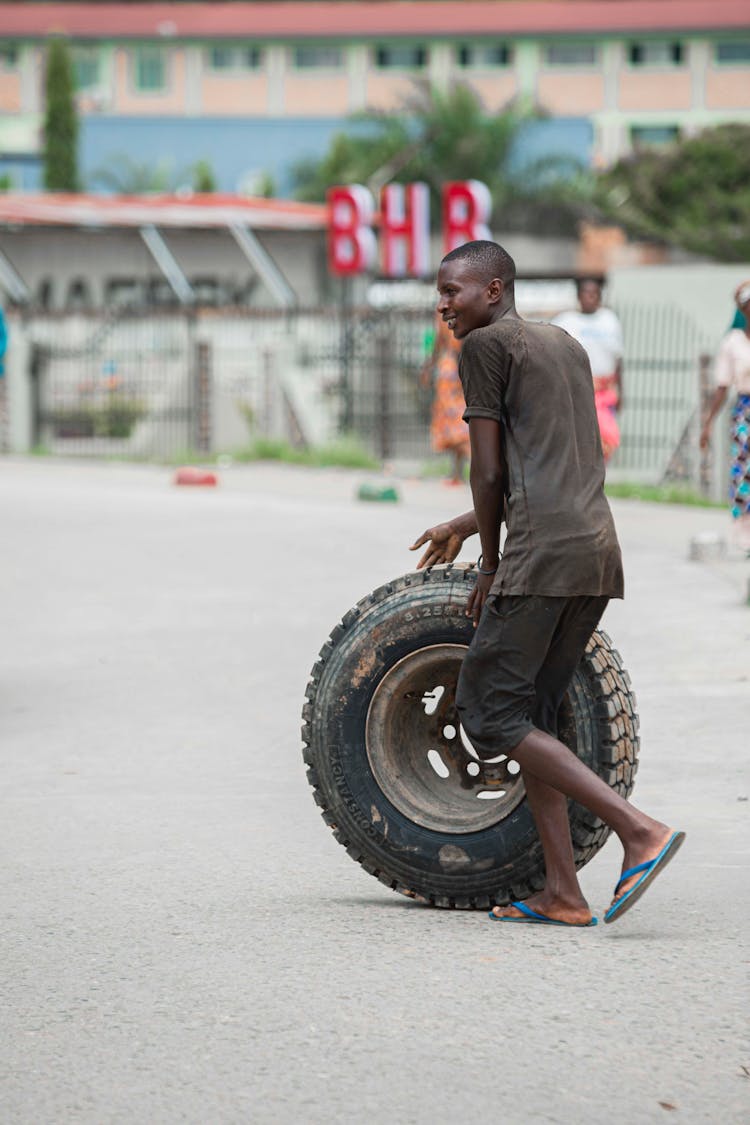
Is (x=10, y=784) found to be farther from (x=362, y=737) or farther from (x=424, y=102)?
(x=424, y=102)

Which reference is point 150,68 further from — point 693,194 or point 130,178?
point 693,194

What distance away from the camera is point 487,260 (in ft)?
17.0

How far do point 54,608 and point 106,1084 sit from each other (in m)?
8.09

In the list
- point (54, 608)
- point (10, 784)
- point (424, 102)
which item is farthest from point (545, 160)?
point (10, 784)

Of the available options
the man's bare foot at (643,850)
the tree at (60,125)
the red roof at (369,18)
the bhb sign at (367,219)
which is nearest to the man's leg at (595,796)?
the man's bare foot at (643,850)

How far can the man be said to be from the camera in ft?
16.5

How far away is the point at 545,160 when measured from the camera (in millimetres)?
54906

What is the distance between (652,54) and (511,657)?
2421 inches

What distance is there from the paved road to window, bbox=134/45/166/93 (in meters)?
56.4

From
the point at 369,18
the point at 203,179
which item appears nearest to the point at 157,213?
the point at 203,179

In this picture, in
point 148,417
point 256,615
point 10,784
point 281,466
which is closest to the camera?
point 10,784

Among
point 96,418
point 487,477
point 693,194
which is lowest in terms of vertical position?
point 96,418

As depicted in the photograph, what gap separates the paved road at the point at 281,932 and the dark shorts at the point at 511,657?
534mm

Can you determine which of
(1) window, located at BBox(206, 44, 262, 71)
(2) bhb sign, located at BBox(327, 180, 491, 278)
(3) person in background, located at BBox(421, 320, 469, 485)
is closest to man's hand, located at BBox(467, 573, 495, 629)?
(3) person in background, located at BBox(421, 320, 469, 485)
